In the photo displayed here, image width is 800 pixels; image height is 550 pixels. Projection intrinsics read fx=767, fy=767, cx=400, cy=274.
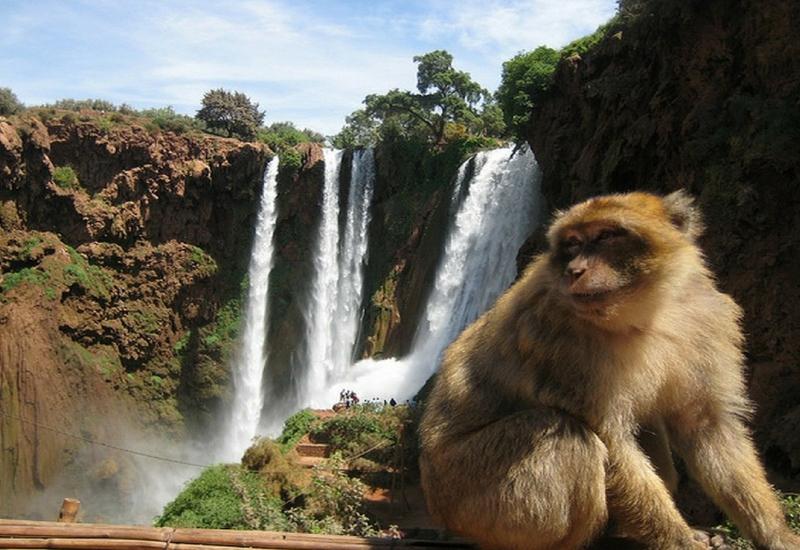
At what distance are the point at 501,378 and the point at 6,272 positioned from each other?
27.5 meters

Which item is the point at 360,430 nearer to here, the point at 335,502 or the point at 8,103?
the point at 335,502

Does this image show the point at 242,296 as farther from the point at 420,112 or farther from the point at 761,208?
the point at 761,208

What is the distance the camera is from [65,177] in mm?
28625

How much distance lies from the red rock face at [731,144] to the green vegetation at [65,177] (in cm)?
1959

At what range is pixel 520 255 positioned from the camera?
19562 millimetres

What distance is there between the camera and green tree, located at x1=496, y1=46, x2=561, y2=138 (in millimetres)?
21609

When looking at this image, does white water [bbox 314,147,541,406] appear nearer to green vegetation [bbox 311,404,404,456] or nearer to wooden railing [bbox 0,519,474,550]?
green vegetation [bbox 311,404,404,456]

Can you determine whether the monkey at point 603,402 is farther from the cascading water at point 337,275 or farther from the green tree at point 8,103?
→ the green tree at point 8,103

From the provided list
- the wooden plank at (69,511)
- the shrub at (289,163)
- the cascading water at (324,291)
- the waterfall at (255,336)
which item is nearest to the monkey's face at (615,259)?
the wooden plank at (69,511)

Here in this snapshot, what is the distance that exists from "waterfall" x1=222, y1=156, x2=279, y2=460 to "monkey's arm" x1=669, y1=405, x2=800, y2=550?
26.2 meters

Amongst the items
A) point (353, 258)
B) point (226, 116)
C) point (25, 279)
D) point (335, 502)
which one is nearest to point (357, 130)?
point (226, 116)

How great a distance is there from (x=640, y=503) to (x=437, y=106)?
3242 cm

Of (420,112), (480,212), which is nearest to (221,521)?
(480,212)

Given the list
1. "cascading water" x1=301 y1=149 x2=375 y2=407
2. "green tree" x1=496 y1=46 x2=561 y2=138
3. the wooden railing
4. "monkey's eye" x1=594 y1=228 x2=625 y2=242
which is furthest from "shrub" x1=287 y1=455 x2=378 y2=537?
"cascading water" x1=301 y1=149 x2=375 y2=407
